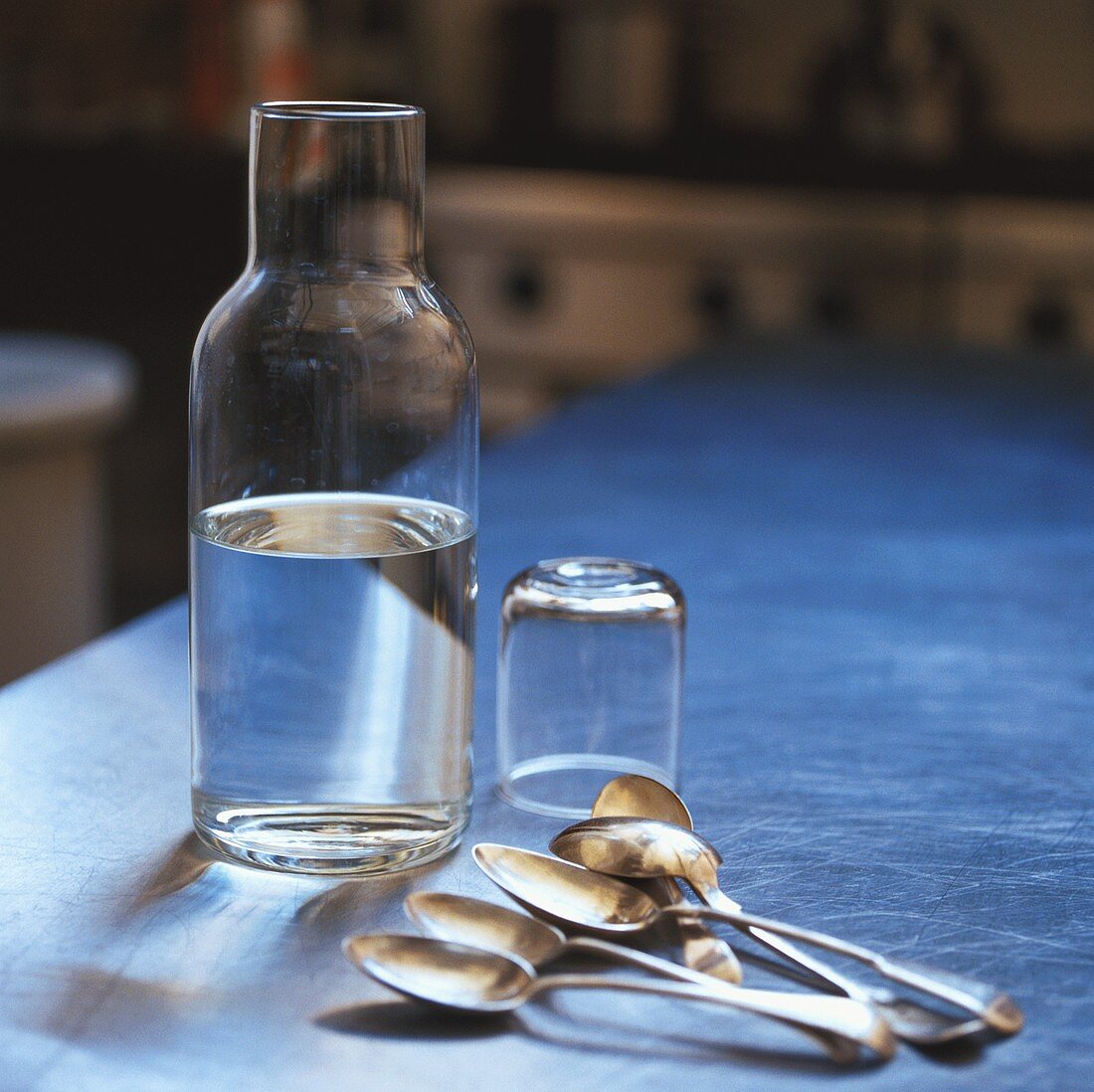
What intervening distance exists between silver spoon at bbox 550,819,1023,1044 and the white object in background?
138 centimetres

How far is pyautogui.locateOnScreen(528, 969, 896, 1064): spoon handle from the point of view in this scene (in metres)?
0.47

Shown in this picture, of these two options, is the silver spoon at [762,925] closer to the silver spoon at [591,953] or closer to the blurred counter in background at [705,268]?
the silver spoon at [591,953]

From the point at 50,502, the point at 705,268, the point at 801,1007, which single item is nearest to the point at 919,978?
the point at 801,1007

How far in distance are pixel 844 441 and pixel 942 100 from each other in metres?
2.08

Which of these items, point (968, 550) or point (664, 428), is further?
point (664, 428)

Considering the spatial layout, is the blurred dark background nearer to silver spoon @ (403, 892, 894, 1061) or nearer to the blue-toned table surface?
the blue-toned table surface

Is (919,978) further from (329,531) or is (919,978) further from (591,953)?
(329,531)

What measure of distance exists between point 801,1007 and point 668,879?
103 mm

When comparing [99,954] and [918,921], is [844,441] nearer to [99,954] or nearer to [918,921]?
[918,921]

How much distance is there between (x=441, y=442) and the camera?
629mm

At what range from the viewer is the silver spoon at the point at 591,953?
469 mm

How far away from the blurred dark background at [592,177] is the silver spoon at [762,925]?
2.40 meters

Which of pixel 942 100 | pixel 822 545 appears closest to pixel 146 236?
pixel 942 100

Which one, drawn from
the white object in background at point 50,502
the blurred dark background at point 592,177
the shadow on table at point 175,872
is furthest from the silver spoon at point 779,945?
the blurred dark background at point 592,177
